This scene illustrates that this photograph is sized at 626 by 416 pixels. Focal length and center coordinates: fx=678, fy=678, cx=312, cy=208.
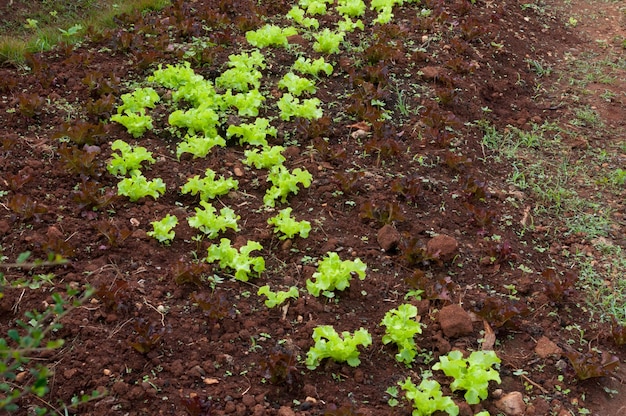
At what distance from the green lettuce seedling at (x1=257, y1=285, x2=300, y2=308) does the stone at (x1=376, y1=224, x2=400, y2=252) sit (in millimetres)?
805

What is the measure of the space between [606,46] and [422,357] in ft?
18.2

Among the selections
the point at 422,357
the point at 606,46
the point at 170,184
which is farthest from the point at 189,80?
the point at 606,46

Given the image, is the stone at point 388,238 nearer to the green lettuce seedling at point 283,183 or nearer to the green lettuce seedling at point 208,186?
the green lettuce seedling at point 283,183

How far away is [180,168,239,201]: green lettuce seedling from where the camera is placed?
15.7 ft

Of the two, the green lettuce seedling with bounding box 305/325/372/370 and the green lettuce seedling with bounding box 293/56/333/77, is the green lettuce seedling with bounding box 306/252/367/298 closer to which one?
the green lettuce seedling with bounding box 305/325/372/370

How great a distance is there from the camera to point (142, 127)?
5375mm

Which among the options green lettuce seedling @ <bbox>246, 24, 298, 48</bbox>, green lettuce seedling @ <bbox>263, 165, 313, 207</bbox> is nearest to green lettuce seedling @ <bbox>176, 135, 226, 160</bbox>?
green lettuce seedling @ <bbox>263, 165, 313, 207</bbox>

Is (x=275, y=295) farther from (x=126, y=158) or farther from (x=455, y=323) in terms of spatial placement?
(x=126, y=158)

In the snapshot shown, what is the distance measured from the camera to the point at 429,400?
349 centimetres

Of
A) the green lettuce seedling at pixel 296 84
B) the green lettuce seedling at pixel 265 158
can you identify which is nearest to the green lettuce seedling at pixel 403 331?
the green lettuce seedling at pixel 265 158

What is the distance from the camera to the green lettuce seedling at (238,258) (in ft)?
13.7

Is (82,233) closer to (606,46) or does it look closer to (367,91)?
(367,91)

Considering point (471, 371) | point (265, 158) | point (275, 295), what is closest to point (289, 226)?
point (275, 295)

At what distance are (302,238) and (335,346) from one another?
1.09 metres
